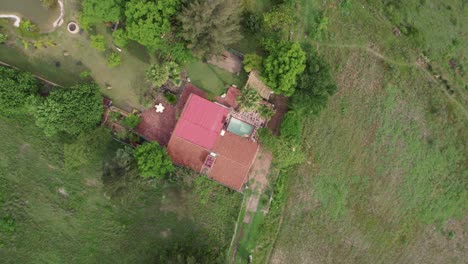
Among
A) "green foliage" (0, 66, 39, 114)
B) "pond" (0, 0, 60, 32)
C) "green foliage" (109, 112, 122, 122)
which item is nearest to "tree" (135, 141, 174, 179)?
"green foliage" (109, 112, 122, 122)

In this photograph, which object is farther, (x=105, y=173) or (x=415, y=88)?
(x=415, y=88)

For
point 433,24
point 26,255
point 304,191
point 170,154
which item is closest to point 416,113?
point 433,24

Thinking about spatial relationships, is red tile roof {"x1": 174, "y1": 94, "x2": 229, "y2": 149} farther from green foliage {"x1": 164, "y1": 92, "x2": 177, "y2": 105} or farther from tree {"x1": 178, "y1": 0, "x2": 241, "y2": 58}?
tree {"x1": 178, "y1": 0, "x2": 241, "y2": 58}

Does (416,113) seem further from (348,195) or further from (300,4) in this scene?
(300,4)

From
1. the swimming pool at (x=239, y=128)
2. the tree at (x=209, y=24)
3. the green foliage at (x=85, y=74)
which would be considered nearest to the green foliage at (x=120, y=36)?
the green foliage at (x=85, y=74)

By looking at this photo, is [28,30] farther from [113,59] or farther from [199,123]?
[199,123]

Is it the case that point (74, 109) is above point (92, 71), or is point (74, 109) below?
below

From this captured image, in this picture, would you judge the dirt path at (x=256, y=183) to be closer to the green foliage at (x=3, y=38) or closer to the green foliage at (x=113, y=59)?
the green foliage at (x=113, y=59)
